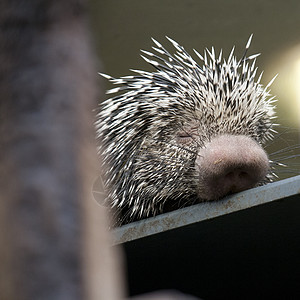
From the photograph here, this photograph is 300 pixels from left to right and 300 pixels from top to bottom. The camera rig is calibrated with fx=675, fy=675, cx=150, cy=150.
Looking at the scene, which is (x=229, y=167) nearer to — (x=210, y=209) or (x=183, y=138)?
(x=210, y=209)

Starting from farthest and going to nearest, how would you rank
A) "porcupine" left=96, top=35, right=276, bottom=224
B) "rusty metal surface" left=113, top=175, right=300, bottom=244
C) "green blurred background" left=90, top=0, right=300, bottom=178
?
"green blurred background" left=90, top=0, right=300, bottom=178 → "porcupine" left=96, top=35, right=276, bottom=224 → "rusty metal surface" left=113, top=175, right=300, bottom=244

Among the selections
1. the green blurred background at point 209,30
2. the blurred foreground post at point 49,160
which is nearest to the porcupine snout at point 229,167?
the blurred foreground post at point 49,160

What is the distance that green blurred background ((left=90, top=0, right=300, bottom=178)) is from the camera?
12.8ft

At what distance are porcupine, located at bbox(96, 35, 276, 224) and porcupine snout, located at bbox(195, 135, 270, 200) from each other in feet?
0.54

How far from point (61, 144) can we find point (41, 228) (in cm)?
5

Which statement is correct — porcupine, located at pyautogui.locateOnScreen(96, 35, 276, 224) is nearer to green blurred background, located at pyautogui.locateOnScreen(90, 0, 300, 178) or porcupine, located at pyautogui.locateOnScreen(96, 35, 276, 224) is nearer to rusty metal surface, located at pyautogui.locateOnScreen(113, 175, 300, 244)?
rusty metal surface, located at pyautogui.locateOnScreen(113, 175, 300, 244)

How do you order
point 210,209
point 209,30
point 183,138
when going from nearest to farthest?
point 210,209 → point 183,138 → point 209,30

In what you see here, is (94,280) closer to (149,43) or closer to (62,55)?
(62,55)

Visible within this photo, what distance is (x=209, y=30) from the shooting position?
13.5 ft

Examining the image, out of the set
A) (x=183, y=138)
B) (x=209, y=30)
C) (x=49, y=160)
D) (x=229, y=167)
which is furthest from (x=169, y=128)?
(x=49, y=160)

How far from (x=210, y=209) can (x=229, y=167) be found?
139mm

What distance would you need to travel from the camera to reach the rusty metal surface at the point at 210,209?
5.31ft

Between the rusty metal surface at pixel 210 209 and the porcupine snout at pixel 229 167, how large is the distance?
0.04m

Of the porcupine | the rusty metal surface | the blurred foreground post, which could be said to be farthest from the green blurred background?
the blurred foreground post
